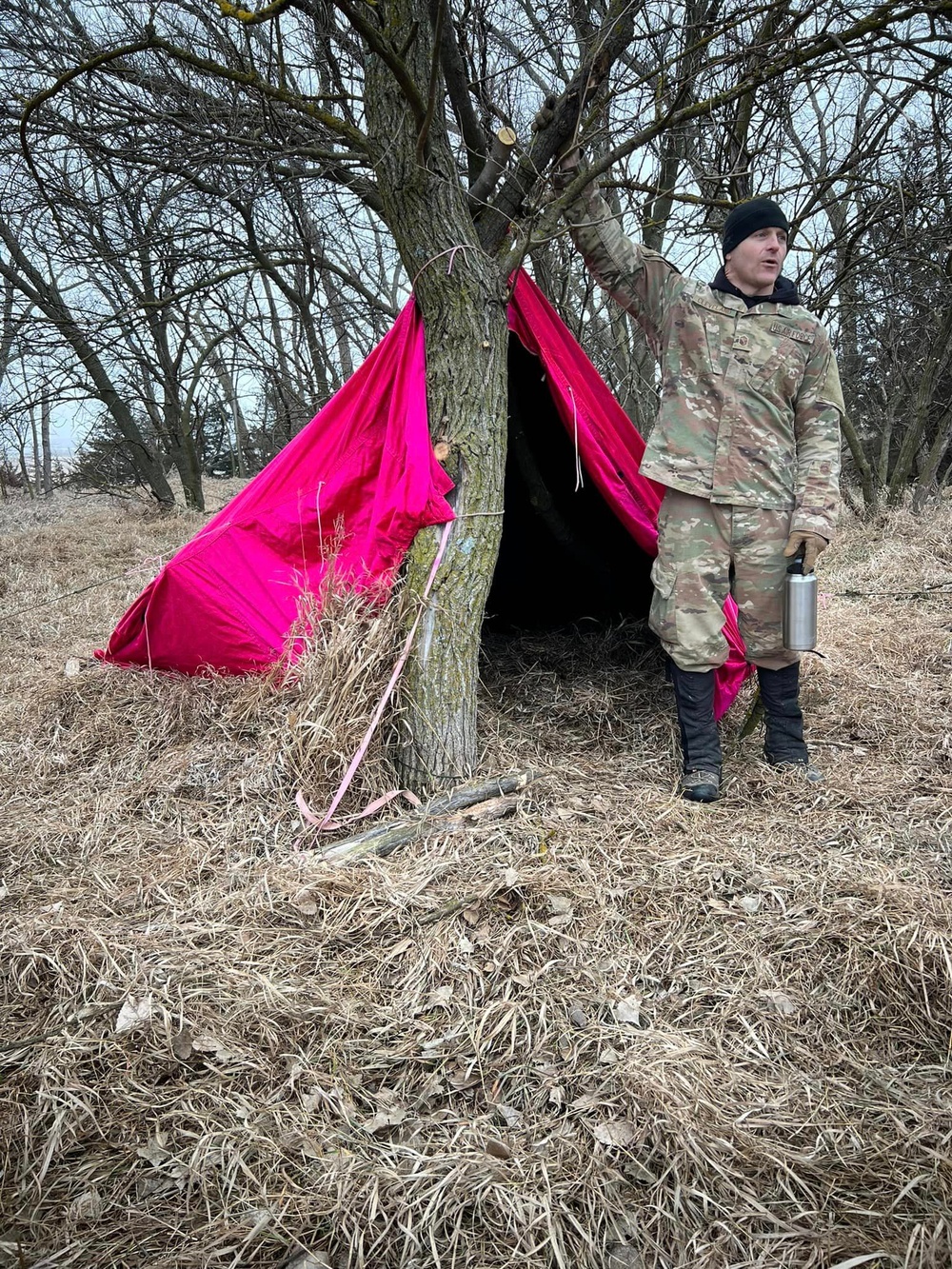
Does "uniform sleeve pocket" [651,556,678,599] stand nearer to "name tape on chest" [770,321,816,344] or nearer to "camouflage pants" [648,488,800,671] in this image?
"camouflage pants" [648,488,800,671]

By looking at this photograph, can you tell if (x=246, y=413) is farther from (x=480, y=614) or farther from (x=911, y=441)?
(x=480, y=614)

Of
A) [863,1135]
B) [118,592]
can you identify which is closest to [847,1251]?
[863,1135]

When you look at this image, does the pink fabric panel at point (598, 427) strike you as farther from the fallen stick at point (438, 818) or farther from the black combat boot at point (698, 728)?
the fallen stick at point (438, 818)

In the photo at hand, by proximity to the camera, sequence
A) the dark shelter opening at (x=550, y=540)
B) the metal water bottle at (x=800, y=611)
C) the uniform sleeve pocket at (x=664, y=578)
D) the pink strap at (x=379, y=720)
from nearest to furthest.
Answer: the pink strap at (x=379, y=720) → the metal water bottle at (x=800, y=611) → the uniform sleeve pocket at (x=664, y=578) → the dark shelter opening at (x=550, y=540)

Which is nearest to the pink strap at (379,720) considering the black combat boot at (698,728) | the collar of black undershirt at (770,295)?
the black combat boot at (698,728)

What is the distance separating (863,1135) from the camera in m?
1.64

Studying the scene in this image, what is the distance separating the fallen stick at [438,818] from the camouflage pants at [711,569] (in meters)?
0.85

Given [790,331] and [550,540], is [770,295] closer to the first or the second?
[790,331]

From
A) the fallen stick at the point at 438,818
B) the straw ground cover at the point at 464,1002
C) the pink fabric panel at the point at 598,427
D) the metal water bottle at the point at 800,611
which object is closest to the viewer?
the straw ground cover at the point at 464,1002

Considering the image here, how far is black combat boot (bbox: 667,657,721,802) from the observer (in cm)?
299

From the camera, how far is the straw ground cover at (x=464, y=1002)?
150 cm

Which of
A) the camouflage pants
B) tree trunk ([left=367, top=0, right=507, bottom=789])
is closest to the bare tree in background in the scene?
tree trunk ([left=367, top=0, right=507, bottom=789])

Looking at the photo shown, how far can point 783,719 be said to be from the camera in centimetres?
314

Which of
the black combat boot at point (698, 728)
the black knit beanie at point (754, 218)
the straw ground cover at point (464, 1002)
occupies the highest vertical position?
the black knit beanie at point (754, 218)
